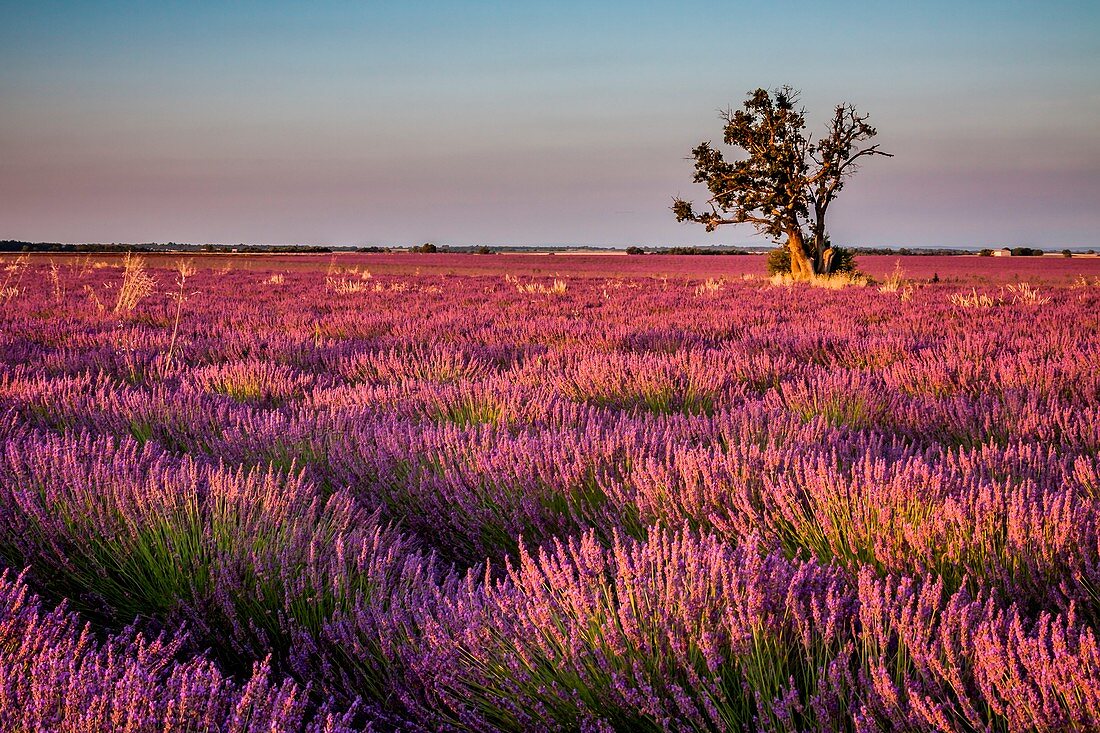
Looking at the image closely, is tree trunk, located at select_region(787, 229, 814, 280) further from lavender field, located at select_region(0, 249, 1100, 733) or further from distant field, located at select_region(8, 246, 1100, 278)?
lavender field, located at select_region(0, 249, 1100, 733)

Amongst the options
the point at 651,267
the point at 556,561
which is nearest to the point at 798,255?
the point at 651,267

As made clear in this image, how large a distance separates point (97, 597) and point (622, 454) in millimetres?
1740

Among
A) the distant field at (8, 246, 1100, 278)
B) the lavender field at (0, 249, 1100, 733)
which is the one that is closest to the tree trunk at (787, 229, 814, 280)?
the distant field at (8, 246, 1100, 278)

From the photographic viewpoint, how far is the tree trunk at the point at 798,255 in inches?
903

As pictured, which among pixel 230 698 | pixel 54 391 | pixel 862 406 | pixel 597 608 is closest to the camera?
pixel 230 698

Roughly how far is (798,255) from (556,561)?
23109 mm

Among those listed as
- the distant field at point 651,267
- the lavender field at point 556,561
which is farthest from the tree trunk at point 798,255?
the lavender field at point 556,561

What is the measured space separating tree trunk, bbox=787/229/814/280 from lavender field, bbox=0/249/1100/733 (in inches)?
746

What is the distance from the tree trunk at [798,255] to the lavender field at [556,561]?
Result: 19.0 meters

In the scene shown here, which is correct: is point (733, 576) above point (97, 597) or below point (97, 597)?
above

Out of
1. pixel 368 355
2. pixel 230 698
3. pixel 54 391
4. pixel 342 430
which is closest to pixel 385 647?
pixel 230 698

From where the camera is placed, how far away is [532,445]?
8.97 feet

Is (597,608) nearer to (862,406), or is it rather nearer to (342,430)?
(342,430)

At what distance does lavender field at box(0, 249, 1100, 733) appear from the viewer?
1.23 m
